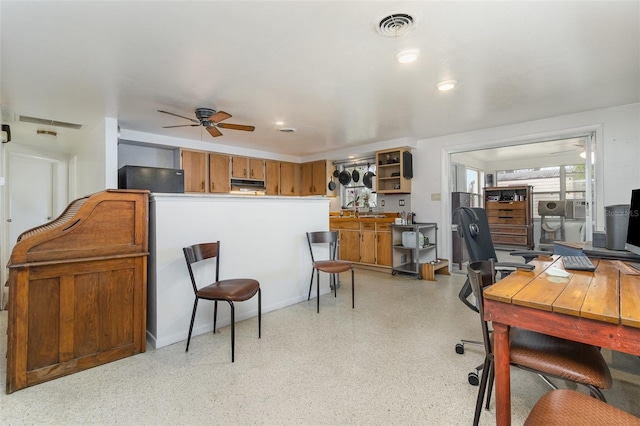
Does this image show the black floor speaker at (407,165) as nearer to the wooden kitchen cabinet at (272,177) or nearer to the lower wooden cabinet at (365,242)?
the lower wooden cabinet at (365,242)

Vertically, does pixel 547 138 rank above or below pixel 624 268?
above

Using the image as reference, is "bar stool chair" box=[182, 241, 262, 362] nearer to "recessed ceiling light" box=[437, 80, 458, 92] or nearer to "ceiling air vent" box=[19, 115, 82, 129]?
"recessed ceiling light" box=[437, 80, 458, 92]

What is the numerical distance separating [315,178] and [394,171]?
187 cm

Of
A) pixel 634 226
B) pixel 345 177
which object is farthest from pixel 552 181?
pixel 634 226

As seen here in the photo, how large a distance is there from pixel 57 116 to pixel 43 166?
208cm

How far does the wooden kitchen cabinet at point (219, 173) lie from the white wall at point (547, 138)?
3.60m

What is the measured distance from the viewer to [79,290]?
2045 mm

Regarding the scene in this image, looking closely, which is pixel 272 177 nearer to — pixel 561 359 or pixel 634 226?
pixel 634 226

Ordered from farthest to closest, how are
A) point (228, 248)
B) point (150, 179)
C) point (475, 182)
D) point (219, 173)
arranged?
point (475, 182), point (219, 173), point (150, 179), point (228, 248)

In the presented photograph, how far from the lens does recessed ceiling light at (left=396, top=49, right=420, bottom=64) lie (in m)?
2.27

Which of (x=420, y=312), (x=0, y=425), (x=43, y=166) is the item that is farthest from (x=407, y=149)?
(x=43, y=166)

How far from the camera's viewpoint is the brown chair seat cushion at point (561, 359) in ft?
3.92

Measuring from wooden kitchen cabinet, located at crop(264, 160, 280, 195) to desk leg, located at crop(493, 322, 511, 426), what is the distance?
18.0 feet

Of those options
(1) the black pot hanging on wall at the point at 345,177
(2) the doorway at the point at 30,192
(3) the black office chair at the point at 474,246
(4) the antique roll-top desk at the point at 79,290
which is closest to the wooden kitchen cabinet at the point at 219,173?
(1) the black pot hanging on wall at the point at 345,177
